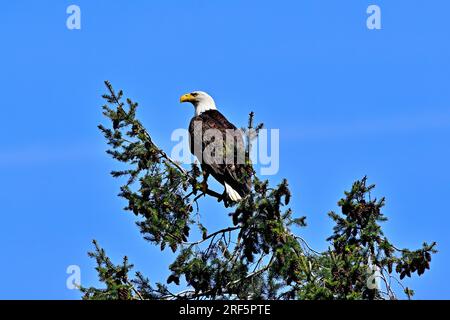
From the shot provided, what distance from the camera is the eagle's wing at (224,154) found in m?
15.3

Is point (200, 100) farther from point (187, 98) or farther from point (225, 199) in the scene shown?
point (225, 199)

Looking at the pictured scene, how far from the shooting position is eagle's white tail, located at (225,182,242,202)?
15916 millimetres

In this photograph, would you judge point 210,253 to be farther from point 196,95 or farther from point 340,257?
point 196,95

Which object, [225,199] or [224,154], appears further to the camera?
[224,154]

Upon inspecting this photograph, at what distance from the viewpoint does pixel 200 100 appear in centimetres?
1927

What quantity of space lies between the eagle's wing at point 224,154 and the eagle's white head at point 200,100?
29cm

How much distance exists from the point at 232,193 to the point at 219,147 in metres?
1.20

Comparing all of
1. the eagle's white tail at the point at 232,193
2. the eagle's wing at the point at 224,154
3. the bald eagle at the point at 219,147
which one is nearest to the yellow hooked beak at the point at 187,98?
the bald eagle at the point at 219,147

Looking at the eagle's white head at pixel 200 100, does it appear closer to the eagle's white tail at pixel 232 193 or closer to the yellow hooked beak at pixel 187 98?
→ the yellow hooked beak at pixel 187 98

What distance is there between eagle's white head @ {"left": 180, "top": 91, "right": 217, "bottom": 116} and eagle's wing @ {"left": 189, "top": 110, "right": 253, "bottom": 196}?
0.29 meters

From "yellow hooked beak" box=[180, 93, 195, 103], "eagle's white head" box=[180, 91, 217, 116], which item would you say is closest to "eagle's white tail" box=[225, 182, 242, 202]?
"eagle's white head" box=[180, 91, 217, 116]

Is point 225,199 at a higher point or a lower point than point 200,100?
lower

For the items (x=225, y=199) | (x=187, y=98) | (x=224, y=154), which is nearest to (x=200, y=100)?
(x=187, y=98)

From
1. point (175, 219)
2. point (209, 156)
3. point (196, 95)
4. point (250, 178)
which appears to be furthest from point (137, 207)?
point (196, 95)
